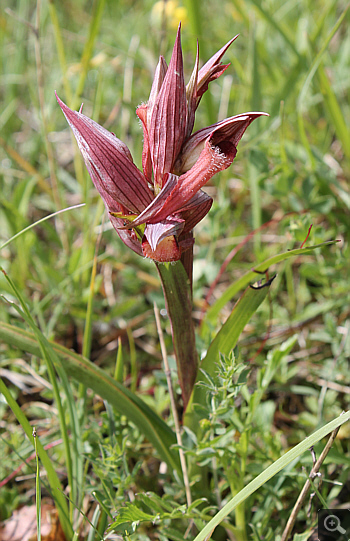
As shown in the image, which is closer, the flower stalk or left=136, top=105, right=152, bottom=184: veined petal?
the flower stalk

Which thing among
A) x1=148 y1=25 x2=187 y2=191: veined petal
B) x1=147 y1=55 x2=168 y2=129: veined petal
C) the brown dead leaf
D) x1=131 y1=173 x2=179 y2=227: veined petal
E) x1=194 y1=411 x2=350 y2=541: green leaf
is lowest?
the brown dead leaf

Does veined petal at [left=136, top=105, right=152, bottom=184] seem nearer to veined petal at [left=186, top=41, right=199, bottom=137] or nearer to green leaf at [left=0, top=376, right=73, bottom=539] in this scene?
veined petal at [left=186, top=41, right=199, bottom=137]

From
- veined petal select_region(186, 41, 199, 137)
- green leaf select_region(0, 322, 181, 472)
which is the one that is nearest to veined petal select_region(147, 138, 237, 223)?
veined petal select_region(186, 41, 199, 137)

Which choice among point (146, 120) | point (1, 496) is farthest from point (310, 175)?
point (1, 496)

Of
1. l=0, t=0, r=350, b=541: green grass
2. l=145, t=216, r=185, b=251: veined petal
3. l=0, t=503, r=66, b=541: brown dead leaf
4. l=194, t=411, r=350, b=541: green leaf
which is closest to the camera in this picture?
l=145, t=216, r=185, b=251: veined petal

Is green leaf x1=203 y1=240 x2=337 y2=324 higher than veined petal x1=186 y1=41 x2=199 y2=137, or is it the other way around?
veined petal x1=186 y1=41 x2=199 y2=137
